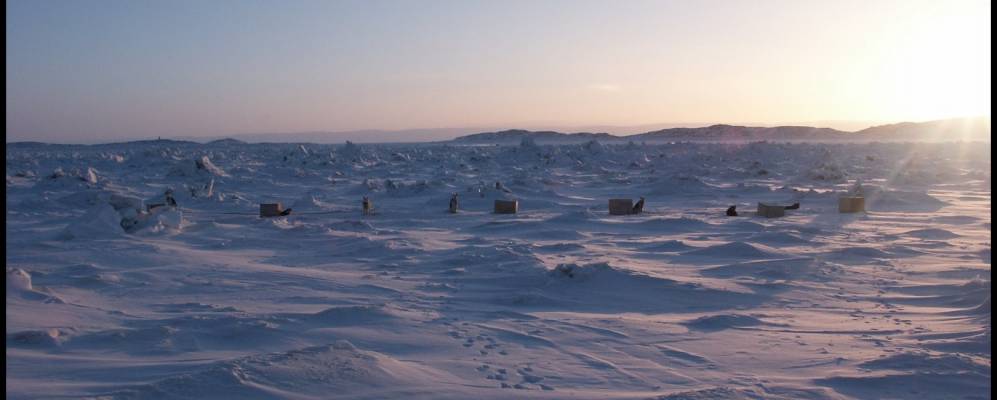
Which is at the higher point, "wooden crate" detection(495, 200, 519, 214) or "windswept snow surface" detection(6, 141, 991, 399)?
"wooden crate" detection(495, 200, 519, 214)

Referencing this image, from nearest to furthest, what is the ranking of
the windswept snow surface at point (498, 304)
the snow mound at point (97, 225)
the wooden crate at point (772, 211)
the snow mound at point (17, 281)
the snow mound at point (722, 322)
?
the windswept snow surface at point (498, 304)
the snow mound at point (722, 322)
the snow mound at point (17, 281)
the snow mound at point (97, 225)
the wooden crate at point (772, 211)

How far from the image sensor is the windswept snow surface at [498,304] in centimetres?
407

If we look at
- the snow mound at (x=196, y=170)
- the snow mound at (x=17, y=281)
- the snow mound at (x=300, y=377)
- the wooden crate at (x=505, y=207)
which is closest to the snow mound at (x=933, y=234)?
the wooden crate at (x=505, y=207)

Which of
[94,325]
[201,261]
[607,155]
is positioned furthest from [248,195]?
[607,155]

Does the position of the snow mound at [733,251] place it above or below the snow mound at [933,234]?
below

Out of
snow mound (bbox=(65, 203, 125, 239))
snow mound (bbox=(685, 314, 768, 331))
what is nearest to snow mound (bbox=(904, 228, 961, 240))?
snow mound (bbox=(685, 314, 768, 331))

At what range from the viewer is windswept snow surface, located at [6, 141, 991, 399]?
4.07 m

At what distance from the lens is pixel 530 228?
11.1 meters

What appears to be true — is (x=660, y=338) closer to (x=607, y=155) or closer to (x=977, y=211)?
(x=977, y=211)

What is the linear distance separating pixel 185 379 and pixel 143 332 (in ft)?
4.40

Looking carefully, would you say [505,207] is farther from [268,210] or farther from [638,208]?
[268,210]

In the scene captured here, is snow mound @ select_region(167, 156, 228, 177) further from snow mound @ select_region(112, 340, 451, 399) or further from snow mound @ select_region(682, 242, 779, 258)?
snow mound @ select_region(112, 340, 451, 399)

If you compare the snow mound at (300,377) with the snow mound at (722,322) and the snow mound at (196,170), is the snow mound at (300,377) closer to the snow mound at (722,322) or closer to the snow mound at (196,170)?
the snow mound at (722,322)

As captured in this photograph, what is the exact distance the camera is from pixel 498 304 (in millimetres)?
6141
